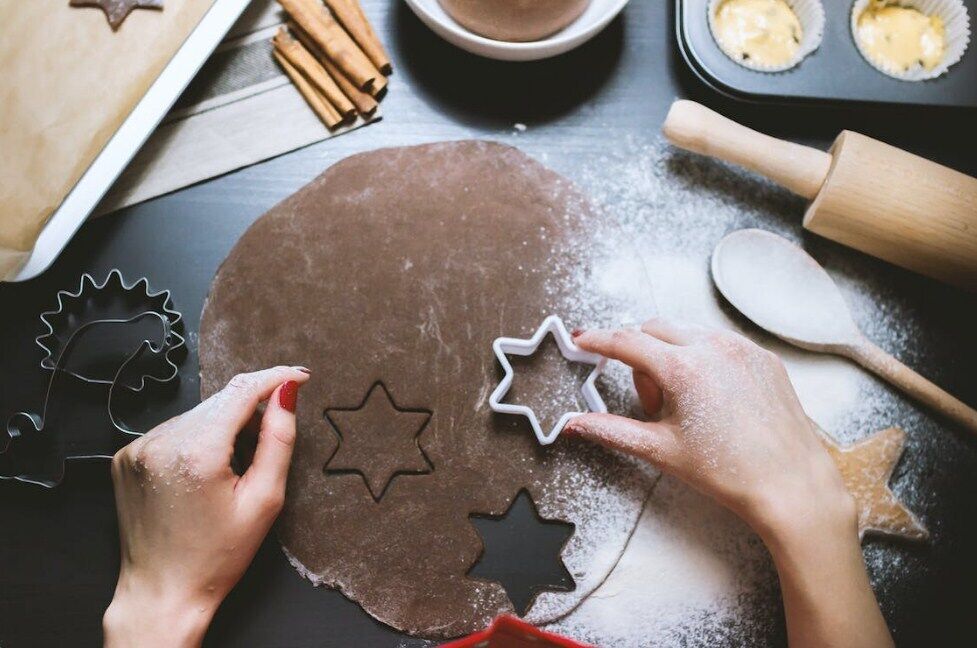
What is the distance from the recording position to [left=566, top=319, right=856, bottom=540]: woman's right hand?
34.9 inches

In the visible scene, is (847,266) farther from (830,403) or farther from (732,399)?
(732,399)

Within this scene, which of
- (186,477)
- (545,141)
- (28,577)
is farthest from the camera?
(545,141)

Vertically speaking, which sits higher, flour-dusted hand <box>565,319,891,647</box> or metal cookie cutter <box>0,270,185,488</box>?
metal cookie cutter <box>0,270,185,488</box>

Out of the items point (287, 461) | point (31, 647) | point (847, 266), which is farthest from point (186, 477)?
point (847, 266)

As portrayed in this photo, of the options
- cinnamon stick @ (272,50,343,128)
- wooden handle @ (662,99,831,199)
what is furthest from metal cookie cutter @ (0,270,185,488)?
wooden handle @ (662,99,831,199)

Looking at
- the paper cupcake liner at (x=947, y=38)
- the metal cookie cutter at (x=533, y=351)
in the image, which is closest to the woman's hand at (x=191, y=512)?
the metal cookie cutter at (x=533, y=351)

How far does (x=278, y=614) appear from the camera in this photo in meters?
0.97

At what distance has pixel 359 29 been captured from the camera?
108 centimetres

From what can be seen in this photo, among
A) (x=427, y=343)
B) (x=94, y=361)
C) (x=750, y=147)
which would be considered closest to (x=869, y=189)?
(x=750, y=147)

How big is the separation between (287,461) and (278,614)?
20cm

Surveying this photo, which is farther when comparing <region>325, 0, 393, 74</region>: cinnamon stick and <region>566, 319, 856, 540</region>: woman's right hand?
<region>325, 0, 393, 74</region>: cinnamon stick

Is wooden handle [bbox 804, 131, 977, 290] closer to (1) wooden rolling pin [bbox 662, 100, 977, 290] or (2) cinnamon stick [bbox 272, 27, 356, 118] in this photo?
(1) wooden rolling pin [bbox 662, 100, 977, 290]

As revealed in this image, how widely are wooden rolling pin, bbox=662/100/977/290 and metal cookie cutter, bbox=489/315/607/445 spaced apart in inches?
12.3

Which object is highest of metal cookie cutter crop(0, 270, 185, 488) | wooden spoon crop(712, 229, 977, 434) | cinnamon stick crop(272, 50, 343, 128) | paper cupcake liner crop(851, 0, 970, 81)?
cinnamon stick crop(272, 50, 343, 128)
